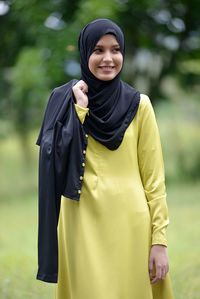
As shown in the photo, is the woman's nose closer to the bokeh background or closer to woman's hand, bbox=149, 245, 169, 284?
woman's hand, bbox=149, 245, 169, 284

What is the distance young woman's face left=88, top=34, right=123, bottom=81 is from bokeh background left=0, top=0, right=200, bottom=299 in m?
3.26

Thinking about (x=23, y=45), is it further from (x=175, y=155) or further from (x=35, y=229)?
(x=35, y=229)

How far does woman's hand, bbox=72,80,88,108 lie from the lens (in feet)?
7.45

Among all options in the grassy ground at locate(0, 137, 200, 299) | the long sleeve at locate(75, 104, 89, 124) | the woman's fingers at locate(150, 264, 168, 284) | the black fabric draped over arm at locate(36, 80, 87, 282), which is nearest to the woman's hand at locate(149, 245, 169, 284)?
the woman's fingers at locate(150, 264, 168, 284)

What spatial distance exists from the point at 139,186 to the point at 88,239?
357 mm

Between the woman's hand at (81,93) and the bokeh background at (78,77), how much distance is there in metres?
3.15

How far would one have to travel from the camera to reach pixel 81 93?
2.29m

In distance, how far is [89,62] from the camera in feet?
7.47

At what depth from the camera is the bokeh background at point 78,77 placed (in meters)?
7.34

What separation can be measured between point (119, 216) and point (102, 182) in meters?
0.18

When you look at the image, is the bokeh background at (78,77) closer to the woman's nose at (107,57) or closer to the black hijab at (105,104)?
the black hijab at (105,104)

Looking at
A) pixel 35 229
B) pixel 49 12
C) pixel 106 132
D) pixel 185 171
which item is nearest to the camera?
pixel 106 132

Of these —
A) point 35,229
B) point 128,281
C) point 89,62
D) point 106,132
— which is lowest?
point 35,229

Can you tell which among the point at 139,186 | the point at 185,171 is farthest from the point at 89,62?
the point at 185,171
